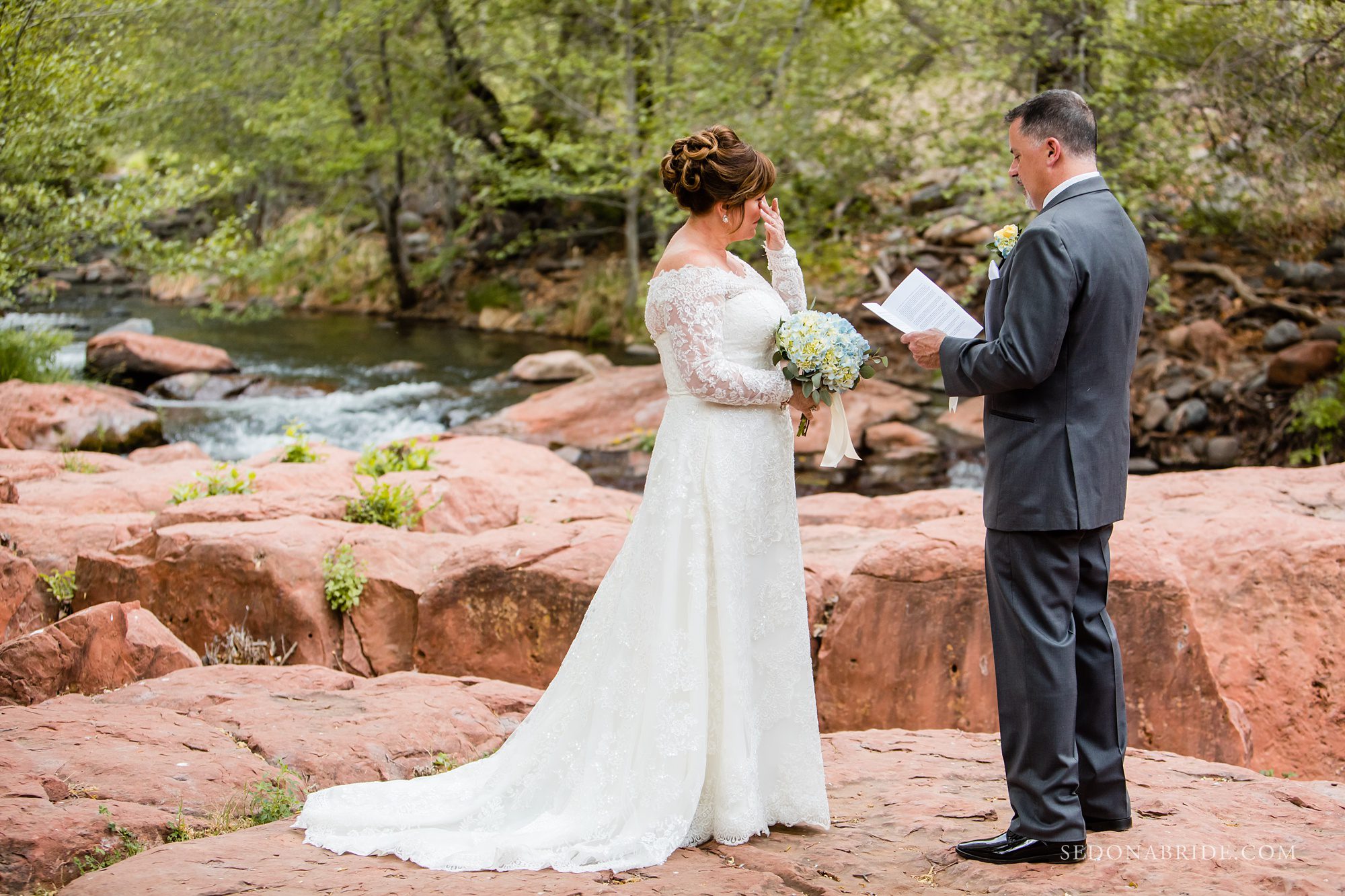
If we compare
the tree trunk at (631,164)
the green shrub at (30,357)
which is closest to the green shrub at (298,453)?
the green shrub at (30,357)

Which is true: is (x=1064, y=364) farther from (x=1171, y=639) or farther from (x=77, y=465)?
(x=77, y=465)

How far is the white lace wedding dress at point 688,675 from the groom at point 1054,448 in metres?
0.70

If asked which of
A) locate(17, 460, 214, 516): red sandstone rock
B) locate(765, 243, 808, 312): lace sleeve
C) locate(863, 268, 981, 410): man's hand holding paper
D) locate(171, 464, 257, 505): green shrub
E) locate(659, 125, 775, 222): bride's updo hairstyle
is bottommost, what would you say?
locate(17, 460, 214, 516): red sandstone rock

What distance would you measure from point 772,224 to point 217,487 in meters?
5.11

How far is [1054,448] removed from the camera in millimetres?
3125

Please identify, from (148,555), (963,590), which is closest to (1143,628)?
(963,590)

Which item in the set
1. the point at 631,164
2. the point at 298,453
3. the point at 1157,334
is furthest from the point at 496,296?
the point at 298,453

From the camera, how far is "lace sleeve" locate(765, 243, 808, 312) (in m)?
3.89

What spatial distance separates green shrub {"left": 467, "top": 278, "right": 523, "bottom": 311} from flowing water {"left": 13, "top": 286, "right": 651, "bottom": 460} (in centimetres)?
95

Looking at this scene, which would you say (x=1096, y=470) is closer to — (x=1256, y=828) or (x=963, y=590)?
(x=1256, y=828)

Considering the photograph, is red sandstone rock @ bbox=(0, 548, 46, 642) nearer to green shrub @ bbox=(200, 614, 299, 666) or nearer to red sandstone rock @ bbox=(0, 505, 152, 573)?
red sandstone rock @ bbox=(0, 505, 152, 573)

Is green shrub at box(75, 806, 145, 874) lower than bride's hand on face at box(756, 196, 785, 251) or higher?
lower

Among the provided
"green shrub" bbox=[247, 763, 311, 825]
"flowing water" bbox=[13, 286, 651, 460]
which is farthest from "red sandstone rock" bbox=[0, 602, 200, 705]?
"flowing water" bbox=[13, 286, 651, 460]

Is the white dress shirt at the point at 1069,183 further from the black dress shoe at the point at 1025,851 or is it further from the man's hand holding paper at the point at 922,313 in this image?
the black dress shoe at the point at 1025,851
